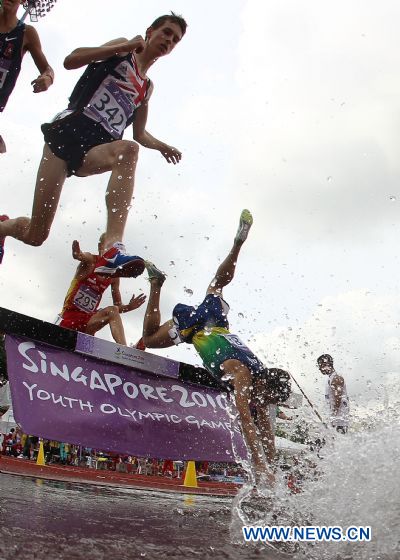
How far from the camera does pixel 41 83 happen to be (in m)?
3.45

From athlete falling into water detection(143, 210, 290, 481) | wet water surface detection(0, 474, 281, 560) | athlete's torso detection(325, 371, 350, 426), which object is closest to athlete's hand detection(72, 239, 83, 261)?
athlete falling into water detection(143, 210, 290, 481)

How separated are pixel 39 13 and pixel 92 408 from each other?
17.9m

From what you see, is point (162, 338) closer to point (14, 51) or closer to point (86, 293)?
point (86, 293)

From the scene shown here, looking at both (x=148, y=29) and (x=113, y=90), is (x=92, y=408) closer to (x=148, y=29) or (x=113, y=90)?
(x=113, y=90)

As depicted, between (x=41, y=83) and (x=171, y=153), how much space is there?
1.15 m

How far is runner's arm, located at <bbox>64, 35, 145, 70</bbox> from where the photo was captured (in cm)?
324

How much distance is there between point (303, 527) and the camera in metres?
1.93

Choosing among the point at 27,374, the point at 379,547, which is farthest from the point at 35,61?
the point at 379,547

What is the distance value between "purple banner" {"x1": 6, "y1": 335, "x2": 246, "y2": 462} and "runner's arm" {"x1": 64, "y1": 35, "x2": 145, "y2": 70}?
74.3 inches

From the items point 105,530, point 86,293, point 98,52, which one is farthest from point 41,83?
Answer: point 105,530

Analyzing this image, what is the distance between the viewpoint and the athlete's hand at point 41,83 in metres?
3.41

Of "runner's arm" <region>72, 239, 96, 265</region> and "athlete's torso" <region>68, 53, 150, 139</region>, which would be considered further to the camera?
"runner's arm" <region>72, 239, 96, 265</region>

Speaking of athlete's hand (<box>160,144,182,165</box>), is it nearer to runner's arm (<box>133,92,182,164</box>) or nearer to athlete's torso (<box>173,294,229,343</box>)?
runner's arm (<box>133,92,182,164</box>)

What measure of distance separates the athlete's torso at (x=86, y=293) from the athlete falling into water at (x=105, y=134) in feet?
4.94
